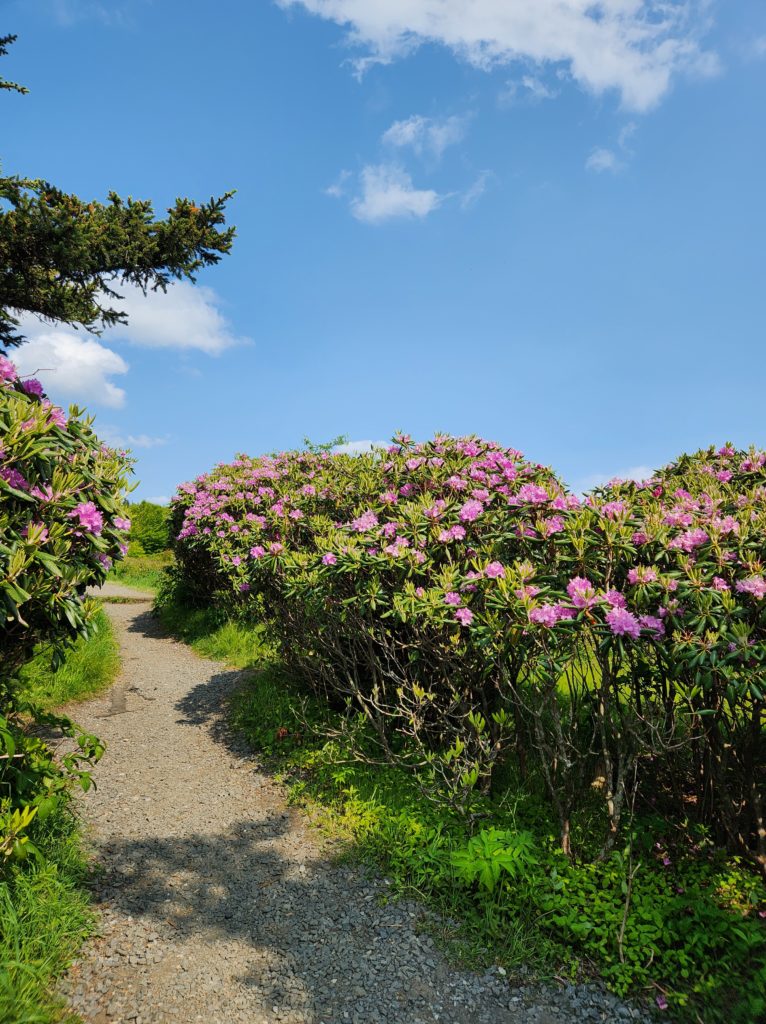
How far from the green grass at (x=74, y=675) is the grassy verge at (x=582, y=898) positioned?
4000 mm

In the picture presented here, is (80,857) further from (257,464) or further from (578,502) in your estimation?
(257,464)

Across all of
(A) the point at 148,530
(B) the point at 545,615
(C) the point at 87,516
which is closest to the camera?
(B) the point at 545,615

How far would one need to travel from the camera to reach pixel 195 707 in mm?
7125

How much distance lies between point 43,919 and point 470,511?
3420mm

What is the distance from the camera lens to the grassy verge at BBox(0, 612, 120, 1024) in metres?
2.60

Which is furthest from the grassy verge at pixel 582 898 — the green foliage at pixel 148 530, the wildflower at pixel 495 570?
the green foliage at pixel 148 530

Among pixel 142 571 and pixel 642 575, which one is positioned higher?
pixel 642 575

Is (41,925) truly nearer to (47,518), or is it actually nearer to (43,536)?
(43,536)

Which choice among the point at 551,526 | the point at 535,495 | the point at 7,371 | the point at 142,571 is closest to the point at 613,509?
the point at 551,526

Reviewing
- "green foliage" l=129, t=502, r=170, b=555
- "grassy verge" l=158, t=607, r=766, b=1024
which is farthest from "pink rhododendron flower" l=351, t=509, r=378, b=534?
"green foliage" l=129, t=502, r=170, b=555

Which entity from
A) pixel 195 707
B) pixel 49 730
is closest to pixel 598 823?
pixel 195 707

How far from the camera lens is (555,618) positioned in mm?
3189

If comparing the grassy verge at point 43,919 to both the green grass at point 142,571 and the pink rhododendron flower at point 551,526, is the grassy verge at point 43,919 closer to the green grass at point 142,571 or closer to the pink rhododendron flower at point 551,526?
the pink rhododendron flower at point 551,526

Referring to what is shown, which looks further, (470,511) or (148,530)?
(148,530)
